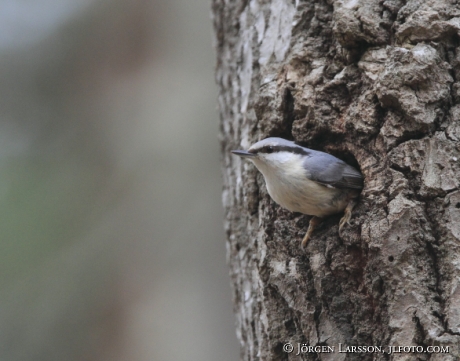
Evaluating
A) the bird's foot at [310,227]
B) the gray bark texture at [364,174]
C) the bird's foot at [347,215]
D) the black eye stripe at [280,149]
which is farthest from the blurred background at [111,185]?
the bird's foot at [347,215]

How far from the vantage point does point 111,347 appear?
529 cm

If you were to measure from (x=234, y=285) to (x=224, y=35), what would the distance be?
4.77ft

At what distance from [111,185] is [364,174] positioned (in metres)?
3.96

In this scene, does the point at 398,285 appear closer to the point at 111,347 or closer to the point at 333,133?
the point at 333,133

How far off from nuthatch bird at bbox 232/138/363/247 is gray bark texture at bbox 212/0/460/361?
0.22 ft

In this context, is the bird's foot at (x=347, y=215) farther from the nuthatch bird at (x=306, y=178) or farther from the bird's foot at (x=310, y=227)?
the bird's foot at (x=310, y=227)

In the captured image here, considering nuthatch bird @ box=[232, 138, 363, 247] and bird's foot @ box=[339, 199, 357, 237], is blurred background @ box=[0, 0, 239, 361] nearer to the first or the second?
nuthatch bird @ box=[232, 138, 363, 247]

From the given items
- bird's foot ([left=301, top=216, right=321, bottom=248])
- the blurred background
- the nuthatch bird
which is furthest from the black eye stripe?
the blurred background

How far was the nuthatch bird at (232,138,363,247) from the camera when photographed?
233cm

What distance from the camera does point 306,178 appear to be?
2.54 meters

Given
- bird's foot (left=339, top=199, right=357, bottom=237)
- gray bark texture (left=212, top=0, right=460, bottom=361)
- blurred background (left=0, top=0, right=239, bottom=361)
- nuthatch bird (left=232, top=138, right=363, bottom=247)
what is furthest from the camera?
blurred background (left=0, top=0, right=239, bottom=361)

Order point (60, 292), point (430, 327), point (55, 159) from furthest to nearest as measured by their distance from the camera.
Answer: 1. point (55, 159)
2. point (60, 292)
3. point (430, 327)

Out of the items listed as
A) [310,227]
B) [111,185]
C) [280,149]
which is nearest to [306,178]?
[280,149]

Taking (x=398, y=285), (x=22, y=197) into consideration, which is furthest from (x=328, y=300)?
(x=22, y=197)
